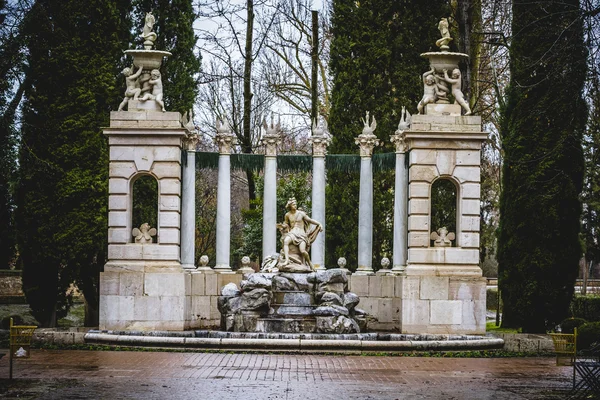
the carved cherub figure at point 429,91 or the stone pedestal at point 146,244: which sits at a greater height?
the carved cherub figure at point 429,91

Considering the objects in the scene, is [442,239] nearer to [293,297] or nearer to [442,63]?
[293,297]

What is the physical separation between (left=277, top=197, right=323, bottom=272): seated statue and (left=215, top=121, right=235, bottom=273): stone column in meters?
1.90

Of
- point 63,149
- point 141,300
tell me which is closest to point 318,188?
point 141,300

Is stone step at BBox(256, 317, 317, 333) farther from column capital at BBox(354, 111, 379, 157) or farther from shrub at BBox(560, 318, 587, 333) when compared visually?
shrub at BBox(560, 318, 587, 333)

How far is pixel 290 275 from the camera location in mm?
24594

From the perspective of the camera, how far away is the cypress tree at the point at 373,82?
30.7m

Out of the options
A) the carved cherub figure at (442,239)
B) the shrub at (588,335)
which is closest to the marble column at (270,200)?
the carved cherub figure at (442,239)

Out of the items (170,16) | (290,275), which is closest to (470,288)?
(290,275)

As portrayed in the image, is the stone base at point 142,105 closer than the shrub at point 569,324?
Yes

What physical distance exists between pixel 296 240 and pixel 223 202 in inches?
106

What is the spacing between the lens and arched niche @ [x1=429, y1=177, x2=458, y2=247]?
3086 centimetres

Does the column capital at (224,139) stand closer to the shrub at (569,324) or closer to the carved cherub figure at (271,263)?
the carved cherub figure at (271,263)

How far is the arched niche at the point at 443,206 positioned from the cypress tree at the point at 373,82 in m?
1.44

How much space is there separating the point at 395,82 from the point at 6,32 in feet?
45.6
